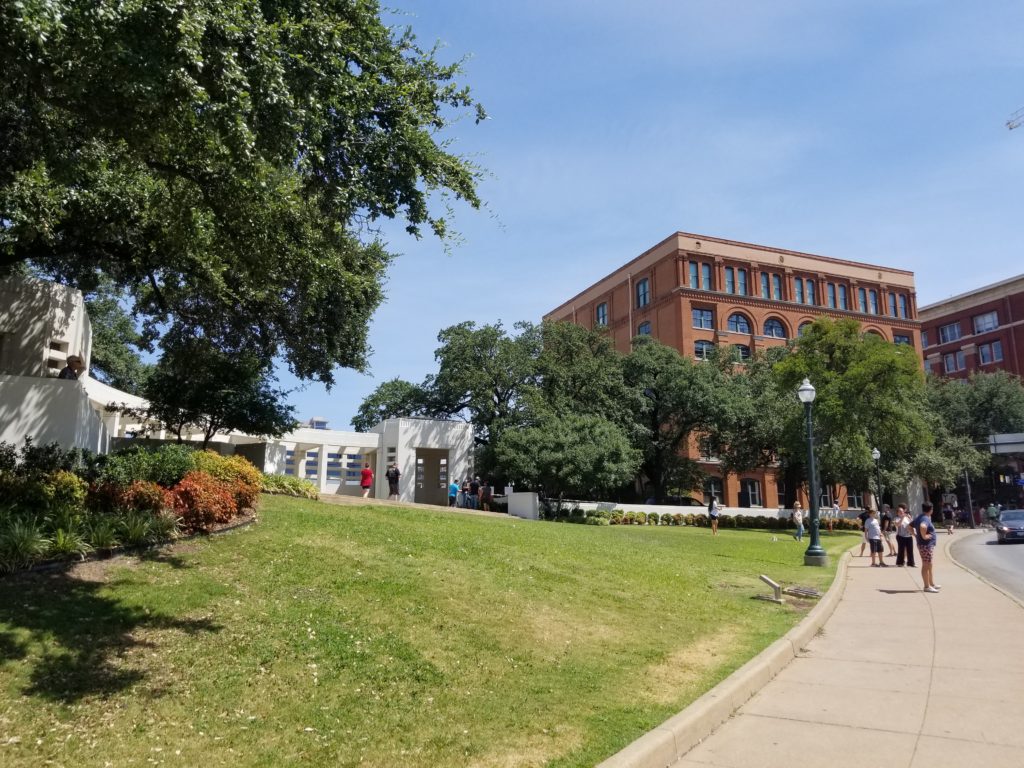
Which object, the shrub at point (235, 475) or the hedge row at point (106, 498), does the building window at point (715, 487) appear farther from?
the hedge row at point (106, 498)

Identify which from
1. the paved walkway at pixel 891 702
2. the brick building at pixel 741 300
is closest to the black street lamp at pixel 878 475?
the brick building at pixel 741 300

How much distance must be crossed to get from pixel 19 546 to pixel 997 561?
2486cm

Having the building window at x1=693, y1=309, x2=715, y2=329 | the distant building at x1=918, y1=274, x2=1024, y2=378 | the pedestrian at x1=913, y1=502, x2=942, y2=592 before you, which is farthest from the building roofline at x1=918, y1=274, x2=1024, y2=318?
the pedestrian at x1=913, y1=502, x2=942, y2=592

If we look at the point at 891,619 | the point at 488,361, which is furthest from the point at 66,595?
the point at 488,361

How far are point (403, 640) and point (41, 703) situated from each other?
3156mm

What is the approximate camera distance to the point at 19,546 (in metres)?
7.86

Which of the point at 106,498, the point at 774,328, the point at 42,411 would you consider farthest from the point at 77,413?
the point at 774,328

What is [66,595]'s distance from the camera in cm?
732

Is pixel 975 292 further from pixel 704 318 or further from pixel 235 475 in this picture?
pixel 235 475

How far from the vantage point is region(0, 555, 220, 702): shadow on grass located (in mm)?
5496

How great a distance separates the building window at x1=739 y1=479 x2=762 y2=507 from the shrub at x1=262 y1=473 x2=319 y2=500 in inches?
1696

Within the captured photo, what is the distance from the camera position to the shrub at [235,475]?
12719 mm

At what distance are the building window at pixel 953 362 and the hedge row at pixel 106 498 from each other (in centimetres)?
8339

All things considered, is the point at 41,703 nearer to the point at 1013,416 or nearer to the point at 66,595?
the point at 66,595
